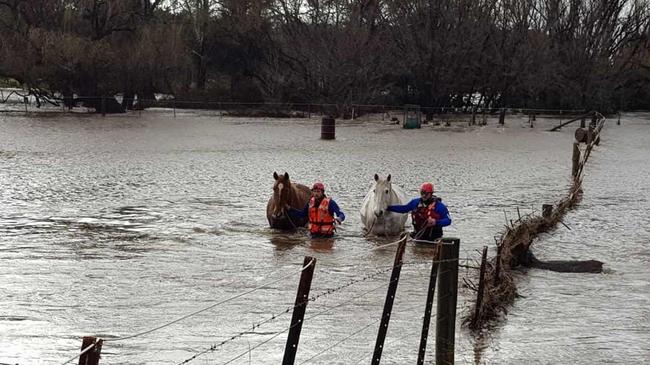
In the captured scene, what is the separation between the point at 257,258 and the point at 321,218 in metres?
1.89

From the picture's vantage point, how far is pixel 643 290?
12852 mm

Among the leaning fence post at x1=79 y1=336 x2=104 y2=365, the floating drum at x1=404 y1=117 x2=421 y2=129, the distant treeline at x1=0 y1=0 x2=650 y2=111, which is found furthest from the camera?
the distant treeline at x1=0 y1=0 x2=650 y2=111

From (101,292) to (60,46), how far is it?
50282 mm

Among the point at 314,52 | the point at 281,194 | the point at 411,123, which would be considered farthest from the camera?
the point at 314,52

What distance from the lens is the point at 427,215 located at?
49.8ft

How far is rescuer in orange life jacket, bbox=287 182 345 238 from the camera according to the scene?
15648 millimetres

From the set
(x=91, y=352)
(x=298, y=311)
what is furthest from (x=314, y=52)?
(x=91, y=352)

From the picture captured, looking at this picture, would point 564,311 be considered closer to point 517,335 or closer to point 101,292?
point 517,335

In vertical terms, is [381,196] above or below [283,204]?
above

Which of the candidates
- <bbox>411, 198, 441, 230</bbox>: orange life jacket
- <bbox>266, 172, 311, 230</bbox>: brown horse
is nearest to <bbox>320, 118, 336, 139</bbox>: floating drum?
<bbox>266, 172, 311, 230</bbox>: brown horse

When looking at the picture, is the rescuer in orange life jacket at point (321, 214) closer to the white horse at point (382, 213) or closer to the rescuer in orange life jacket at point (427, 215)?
the white horse at point (382, 213)

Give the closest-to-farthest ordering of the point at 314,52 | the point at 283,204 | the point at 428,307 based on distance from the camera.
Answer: the point at 428,307 < the point at 283,204 < the point at 314,52

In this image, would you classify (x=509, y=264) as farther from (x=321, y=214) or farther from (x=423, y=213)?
(x=321, y=214)

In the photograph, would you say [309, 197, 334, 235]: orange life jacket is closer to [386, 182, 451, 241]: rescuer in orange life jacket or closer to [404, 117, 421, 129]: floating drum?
[386, 182, 451, 241]: rescuer in orange life jacket
